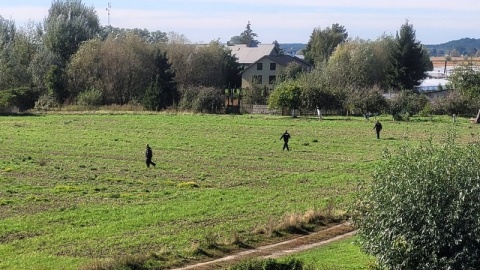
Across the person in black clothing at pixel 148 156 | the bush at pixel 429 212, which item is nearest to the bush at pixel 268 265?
the bush at pixel 429 212

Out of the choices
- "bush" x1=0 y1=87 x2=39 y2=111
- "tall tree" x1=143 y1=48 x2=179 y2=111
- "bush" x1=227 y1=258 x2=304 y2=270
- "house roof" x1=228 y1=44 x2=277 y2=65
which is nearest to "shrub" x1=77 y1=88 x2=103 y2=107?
"bush" x1=0 y1=87 x2=39 y2=111

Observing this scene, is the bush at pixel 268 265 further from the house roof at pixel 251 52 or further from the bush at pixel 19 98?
the house roof at pixel 251 52

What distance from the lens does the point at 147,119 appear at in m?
64.2

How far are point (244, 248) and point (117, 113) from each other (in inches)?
1942

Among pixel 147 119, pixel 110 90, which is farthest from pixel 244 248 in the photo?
pixel 110 90

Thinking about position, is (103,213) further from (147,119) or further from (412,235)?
(147,119)

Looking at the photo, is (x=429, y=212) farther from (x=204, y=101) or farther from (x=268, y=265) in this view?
(x=204, y=101)

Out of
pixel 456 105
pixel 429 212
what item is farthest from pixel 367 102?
pixel 429 212

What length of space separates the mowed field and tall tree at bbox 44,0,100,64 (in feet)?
107

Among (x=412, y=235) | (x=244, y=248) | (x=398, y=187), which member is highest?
(x=398, y=187)

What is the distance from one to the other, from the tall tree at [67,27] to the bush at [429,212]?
7523cm

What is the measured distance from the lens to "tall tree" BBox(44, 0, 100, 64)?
9075 cm

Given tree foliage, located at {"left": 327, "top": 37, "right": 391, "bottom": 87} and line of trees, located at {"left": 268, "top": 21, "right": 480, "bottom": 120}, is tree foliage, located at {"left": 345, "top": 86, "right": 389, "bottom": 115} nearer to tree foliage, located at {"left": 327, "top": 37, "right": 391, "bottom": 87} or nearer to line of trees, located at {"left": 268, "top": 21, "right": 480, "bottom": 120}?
line of trees, located at {"left": 268, "top": 21, "right": 480, "bottom": 120}

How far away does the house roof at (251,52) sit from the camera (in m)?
113
